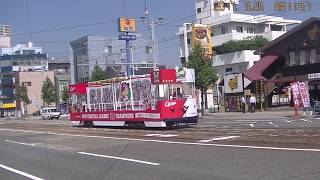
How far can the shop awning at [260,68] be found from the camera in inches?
2023

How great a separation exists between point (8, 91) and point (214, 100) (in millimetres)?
86247

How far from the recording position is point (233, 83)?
53188 mm

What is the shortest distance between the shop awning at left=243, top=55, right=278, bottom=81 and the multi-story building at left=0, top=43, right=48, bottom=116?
9778 cm

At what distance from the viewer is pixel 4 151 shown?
22422mm

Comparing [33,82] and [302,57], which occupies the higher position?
[33,82]

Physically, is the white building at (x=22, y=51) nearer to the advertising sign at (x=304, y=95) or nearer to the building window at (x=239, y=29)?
the building window at (x=239, y=29)

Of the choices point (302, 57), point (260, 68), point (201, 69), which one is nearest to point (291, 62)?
point (302, 57)

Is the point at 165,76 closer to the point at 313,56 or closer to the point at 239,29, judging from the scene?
the point at 313,56

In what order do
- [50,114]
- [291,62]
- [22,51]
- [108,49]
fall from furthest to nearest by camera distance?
[22,51] → [108,49] → [50,114] → [291,62]

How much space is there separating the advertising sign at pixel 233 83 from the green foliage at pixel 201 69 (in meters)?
1.96

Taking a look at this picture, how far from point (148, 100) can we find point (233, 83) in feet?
81.4

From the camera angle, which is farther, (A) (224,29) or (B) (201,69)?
(A) (224,29)

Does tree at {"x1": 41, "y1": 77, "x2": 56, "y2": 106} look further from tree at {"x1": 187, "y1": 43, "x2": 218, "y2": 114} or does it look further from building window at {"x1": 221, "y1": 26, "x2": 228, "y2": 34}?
tree at {"x1": 187, "y1": 43, "x2": 218, "y2": 114}

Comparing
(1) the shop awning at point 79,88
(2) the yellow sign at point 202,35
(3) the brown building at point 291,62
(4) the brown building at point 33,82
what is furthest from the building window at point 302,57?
(4) the brown building at point 33,82
